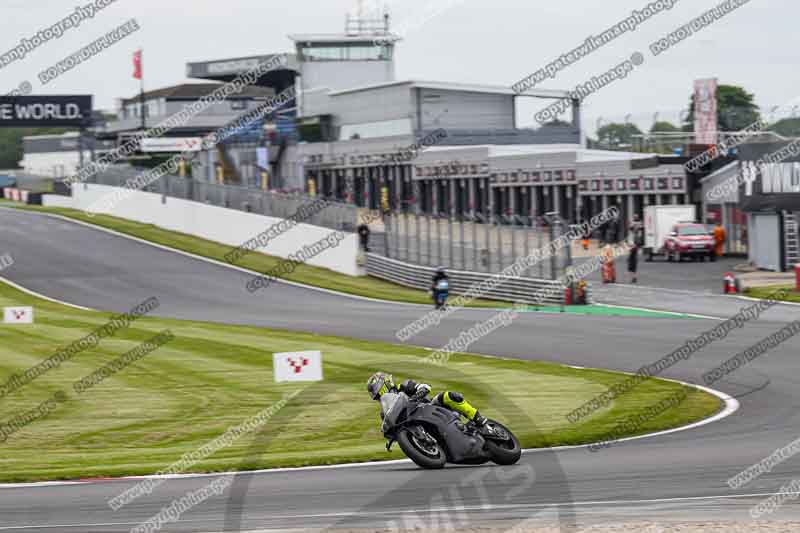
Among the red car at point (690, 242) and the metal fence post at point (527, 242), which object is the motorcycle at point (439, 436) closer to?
the metal fence post at point (527, 242)

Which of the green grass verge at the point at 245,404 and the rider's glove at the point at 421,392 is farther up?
the rider's glove at the point at 421,392

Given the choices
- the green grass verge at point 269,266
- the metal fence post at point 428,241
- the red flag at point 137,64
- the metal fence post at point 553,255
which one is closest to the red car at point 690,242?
the metal fence post at point 428,241

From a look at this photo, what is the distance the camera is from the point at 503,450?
41.2 feet

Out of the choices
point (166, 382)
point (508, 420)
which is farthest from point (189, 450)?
point (166, 382)

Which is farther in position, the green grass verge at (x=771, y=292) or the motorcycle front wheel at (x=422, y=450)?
the green grass verge at (x=771, y=292)

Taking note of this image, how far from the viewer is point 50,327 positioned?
32.7m

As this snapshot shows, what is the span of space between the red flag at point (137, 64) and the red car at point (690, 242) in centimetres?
3903

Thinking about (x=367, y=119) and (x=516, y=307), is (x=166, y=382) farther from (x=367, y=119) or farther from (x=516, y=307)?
(x=367, y=119)

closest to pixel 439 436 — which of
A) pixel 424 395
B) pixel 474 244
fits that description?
pixel 424 395

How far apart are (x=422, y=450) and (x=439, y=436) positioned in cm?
22

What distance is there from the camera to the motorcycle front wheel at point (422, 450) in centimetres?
1255

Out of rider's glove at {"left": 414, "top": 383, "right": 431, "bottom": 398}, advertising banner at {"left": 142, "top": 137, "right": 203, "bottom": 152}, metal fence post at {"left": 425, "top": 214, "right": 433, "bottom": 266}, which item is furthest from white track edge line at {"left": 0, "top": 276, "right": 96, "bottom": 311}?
rider's glove at {"left": 414, "top": 383, "right": 431, "bottom": 398}

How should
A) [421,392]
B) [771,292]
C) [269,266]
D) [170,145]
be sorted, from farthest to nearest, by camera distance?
[170,145], [269,266], [771,292], [421,392]

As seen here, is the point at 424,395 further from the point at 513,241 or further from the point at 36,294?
the point at 36,294
